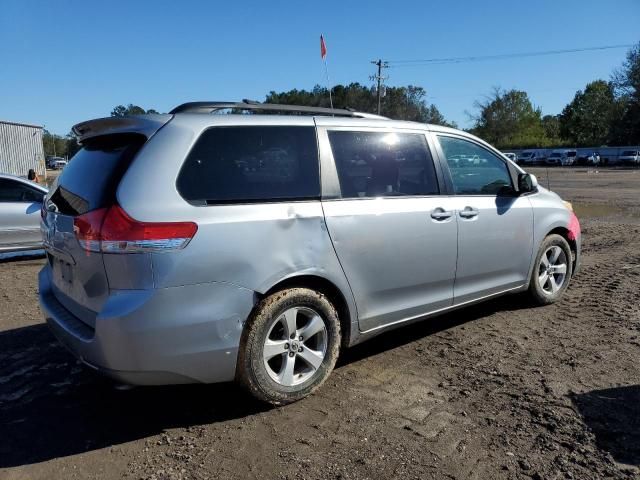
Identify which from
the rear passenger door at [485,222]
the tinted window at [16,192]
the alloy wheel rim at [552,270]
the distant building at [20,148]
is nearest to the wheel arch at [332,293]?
the rear passenger door at [485,222]

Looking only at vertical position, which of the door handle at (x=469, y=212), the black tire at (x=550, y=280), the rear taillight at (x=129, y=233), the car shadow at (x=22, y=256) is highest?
the rear taillight at (x=129, y=233)

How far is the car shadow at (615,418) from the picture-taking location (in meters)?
2.92

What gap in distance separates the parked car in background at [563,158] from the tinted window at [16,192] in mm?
64519

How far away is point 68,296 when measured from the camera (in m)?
3.39

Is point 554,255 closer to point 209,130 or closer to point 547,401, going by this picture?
point 547,401

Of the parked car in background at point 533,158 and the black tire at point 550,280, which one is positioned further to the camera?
the parked car in background at point 533,158

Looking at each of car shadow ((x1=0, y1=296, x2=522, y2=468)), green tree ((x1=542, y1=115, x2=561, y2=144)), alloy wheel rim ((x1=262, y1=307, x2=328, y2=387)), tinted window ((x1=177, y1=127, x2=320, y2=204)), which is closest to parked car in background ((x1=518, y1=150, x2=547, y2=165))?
green tree ((x1=542, y1=115, x2=561, y2=144))

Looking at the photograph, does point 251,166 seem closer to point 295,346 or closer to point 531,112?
point 295,346

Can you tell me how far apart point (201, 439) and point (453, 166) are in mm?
2868

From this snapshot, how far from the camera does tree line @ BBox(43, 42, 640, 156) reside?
74000 millimetres

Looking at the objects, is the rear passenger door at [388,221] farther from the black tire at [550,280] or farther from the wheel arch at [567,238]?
the wheel arch at [567,238]

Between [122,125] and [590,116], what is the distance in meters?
101

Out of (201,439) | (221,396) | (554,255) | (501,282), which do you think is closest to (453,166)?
(501,282)

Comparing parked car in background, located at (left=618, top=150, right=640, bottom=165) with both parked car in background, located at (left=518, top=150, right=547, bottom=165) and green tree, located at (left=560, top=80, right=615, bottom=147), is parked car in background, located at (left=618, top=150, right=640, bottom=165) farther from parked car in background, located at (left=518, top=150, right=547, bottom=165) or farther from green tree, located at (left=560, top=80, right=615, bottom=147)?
green tree, located at (left=560, top=80, right=615, bottom=147)
